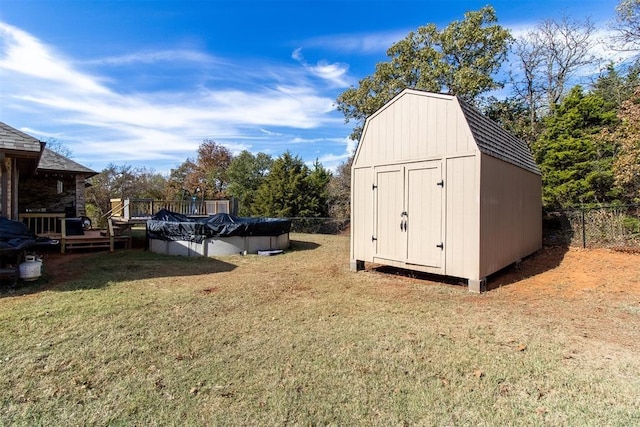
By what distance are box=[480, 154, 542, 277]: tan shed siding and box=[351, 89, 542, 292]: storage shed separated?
18mm

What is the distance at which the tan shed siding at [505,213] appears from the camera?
526cm

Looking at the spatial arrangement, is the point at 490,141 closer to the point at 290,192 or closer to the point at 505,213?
the point at 505,213

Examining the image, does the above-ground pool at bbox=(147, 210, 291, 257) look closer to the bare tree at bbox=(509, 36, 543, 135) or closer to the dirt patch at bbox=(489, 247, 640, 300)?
the dirt patch at bbox=(489, 247, 640, 300)

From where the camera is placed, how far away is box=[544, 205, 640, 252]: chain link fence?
862 cm

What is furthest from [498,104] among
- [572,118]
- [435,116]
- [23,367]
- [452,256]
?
[23,367]

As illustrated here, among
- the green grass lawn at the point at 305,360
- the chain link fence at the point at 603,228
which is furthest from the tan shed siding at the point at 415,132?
the chain link fence at the point at 603,228

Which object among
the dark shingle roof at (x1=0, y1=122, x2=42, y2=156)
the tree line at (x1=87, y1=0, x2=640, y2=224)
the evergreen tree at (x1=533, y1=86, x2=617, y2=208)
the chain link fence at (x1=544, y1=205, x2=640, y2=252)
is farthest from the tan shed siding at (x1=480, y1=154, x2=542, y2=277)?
the dark shingle roof at (x1=0, y1=122, x2=42, y2=156)

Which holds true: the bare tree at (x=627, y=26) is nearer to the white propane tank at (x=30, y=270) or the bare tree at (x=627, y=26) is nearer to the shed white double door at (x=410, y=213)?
the shed white double door at (x=410, y=213)

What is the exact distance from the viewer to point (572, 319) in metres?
3.89

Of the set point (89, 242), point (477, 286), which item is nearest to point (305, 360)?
point (477, 286)

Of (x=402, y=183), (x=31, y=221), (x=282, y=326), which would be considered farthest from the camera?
(x=31, y=221)

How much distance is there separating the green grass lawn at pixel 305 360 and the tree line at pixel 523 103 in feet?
18.4

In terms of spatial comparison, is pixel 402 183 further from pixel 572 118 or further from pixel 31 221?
pixel 31 221

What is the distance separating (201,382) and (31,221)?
12.6 metres
